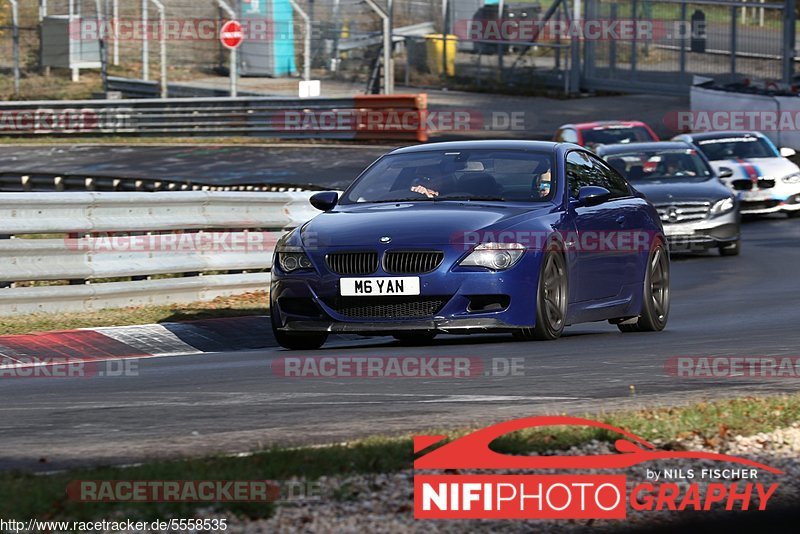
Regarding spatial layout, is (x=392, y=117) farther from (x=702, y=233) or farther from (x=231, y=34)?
(x=702, y=233)

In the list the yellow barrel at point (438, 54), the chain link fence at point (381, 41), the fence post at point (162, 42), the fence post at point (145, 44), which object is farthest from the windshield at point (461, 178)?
the yellow barrel at point (438, 54)

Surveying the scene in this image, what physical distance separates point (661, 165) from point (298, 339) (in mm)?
11488

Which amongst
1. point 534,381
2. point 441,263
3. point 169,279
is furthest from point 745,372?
point 169,279

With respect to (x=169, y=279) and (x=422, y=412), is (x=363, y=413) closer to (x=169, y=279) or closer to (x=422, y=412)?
(x=422, y=412)

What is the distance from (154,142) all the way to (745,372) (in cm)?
2899

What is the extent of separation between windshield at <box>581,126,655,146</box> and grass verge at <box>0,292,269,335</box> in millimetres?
12685

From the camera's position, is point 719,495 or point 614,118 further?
point 614,118

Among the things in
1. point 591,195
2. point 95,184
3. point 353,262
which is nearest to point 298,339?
point 353,262

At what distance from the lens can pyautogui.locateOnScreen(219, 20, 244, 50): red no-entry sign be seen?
35531mm

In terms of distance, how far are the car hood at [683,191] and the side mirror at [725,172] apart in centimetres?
393

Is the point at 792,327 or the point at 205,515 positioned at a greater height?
the point at 205,515

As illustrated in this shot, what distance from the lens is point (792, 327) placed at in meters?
11.8

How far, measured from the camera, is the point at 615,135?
26047 mm

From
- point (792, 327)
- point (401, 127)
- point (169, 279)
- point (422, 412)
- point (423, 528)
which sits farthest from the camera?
point (401, 127)
